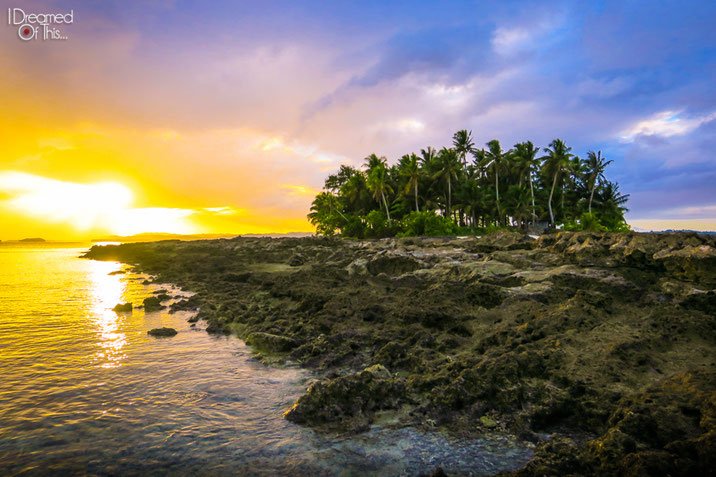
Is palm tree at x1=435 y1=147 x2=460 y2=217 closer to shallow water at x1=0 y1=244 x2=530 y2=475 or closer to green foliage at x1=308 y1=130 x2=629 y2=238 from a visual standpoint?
green foliage at x1=308 y1=130 x2=629 y2=238

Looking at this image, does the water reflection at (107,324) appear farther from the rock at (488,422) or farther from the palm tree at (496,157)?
the palm tree at (496,157)

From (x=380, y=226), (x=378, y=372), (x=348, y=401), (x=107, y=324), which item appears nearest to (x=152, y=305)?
(x=107, y=324)

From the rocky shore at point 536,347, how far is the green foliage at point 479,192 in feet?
154

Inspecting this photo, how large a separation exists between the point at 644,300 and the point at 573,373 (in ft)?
18.9

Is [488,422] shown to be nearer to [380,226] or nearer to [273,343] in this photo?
[273,343]

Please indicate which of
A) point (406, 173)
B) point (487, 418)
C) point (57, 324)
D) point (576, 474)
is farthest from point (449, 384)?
point (406, 173)

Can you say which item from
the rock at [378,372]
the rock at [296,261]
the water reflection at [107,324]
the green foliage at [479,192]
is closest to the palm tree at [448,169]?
the green foliage at [479,192]

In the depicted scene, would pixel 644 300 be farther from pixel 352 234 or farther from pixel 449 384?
pixel 352 234

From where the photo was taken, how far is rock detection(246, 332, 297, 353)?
33.1 ft

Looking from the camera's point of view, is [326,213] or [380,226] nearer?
[380,226]

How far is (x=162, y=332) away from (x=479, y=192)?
206 ft

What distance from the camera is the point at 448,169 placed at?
65500mm

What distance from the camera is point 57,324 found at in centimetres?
1427

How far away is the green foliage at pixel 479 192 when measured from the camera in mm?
66000
